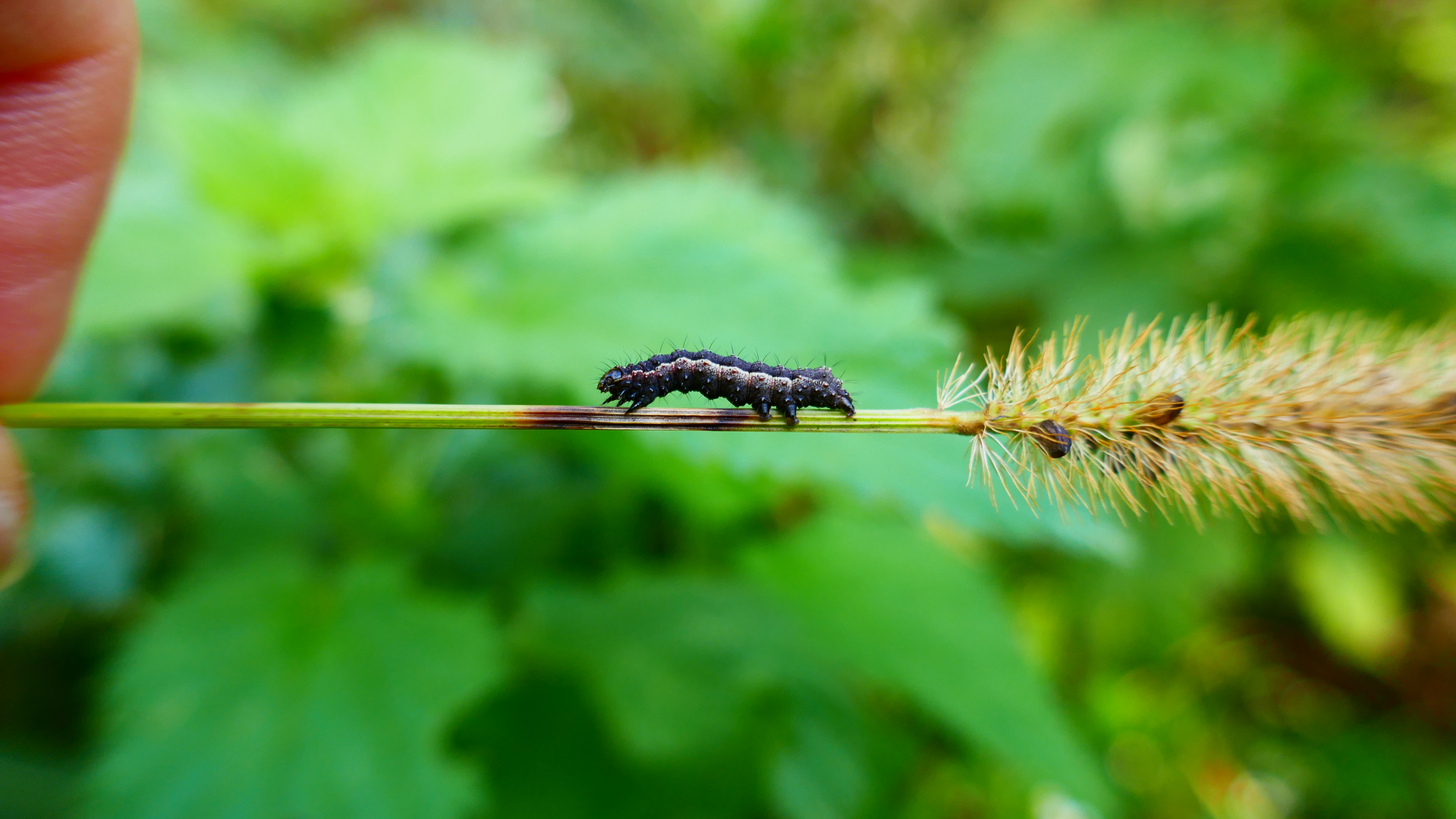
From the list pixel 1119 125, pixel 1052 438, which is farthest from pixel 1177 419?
pixel 1119 125

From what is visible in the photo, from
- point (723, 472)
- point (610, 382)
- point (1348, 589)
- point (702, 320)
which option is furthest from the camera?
point (1348, 589)

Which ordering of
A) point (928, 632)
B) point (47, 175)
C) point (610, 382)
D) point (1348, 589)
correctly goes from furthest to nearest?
point (1348, 589) < point (928, 632) < point (610, 382) < point (47, 175)

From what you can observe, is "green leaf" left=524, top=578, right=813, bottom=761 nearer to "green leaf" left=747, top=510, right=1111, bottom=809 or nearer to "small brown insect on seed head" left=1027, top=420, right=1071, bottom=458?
"green leaf" left=747, top=510, right=1111, bottom=809

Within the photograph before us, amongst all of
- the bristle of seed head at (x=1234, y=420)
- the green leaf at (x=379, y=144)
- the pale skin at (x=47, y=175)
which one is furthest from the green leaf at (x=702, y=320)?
the pale skin at (x=47, y=175)

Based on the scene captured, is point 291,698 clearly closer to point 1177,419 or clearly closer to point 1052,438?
point 1052,438

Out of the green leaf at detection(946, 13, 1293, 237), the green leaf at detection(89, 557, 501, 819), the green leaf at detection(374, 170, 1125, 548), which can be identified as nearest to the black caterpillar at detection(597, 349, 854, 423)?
the green leaf at detection(374, 170, 1125, 548)

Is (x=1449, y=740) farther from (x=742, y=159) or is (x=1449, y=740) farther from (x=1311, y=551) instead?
(x=742, y=159)
